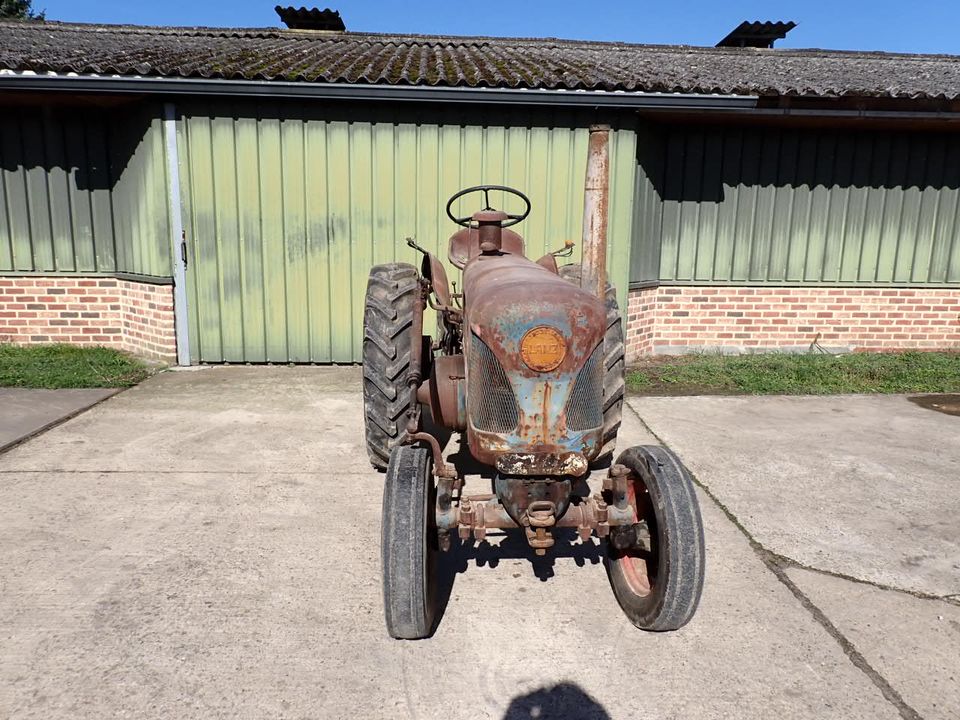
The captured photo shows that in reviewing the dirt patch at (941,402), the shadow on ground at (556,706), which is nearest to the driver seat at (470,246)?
the shadow on ground at (556,706)

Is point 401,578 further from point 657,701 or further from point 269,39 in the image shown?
point 269,39

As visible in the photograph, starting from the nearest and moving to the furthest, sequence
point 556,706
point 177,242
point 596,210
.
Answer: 1. point 556,706
2. point 596,210
3. point 177,242

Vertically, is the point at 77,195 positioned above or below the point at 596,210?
below

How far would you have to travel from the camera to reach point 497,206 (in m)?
6.38

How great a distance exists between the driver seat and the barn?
2.35 metres

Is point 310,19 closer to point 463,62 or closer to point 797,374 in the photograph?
point 463,62

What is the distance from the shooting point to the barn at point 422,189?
6031 mm

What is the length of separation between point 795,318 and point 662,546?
5810 mm

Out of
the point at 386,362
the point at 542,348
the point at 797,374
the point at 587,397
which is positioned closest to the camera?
the point at 542,348

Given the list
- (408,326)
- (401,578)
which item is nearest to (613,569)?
(401,578)

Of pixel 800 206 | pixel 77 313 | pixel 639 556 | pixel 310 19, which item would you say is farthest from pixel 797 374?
pixel 310 19

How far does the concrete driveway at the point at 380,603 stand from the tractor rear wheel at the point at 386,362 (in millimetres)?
364

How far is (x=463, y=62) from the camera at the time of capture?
Result: 724 cm

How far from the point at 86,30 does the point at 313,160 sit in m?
5.31
